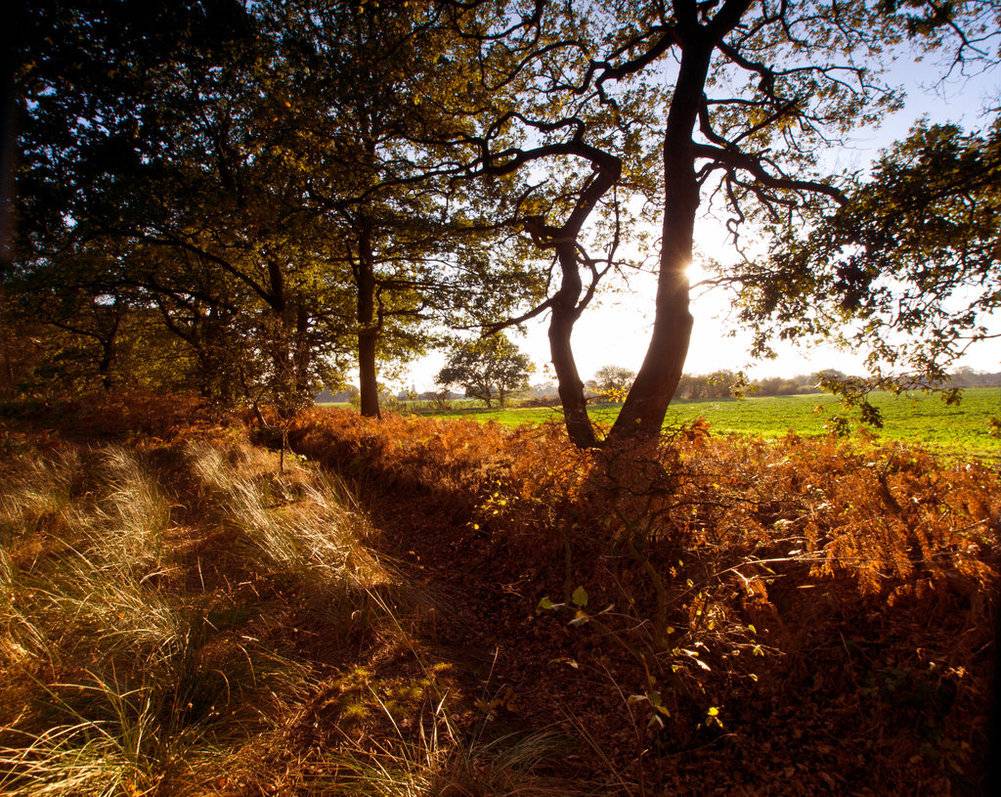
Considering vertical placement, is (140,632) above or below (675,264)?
below

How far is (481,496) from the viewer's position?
6.21 meters

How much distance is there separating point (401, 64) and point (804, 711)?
8.89 metres

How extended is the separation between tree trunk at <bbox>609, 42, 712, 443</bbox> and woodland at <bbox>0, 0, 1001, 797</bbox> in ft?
0.18

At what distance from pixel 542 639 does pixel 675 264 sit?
17.9 ft

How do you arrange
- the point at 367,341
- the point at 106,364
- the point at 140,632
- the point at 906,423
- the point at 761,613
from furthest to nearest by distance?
the point at 106,364, the point at 906,423, the point at 367,341, the point at 761,613, the point at 140,632

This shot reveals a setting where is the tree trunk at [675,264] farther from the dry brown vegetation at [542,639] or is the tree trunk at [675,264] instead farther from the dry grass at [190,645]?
the dry grass at [190,645]

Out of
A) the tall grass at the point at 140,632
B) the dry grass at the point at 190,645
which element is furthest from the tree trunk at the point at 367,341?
the dry grass at the point at 190,645

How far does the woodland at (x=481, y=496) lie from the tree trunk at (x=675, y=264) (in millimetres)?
54

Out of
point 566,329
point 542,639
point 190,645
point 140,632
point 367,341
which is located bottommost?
point 542,639

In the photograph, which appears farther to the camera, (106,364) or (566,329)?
(106,364)

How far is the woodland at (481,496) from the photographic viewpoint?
2.39 meters

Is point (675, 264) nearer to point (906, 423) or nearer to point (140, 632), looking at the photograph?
point (140, 632)

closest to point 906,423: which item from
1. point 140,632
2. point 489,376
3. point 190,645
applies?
point 190,645

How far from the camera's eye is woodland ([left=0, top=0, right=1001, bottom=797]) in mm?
2395
